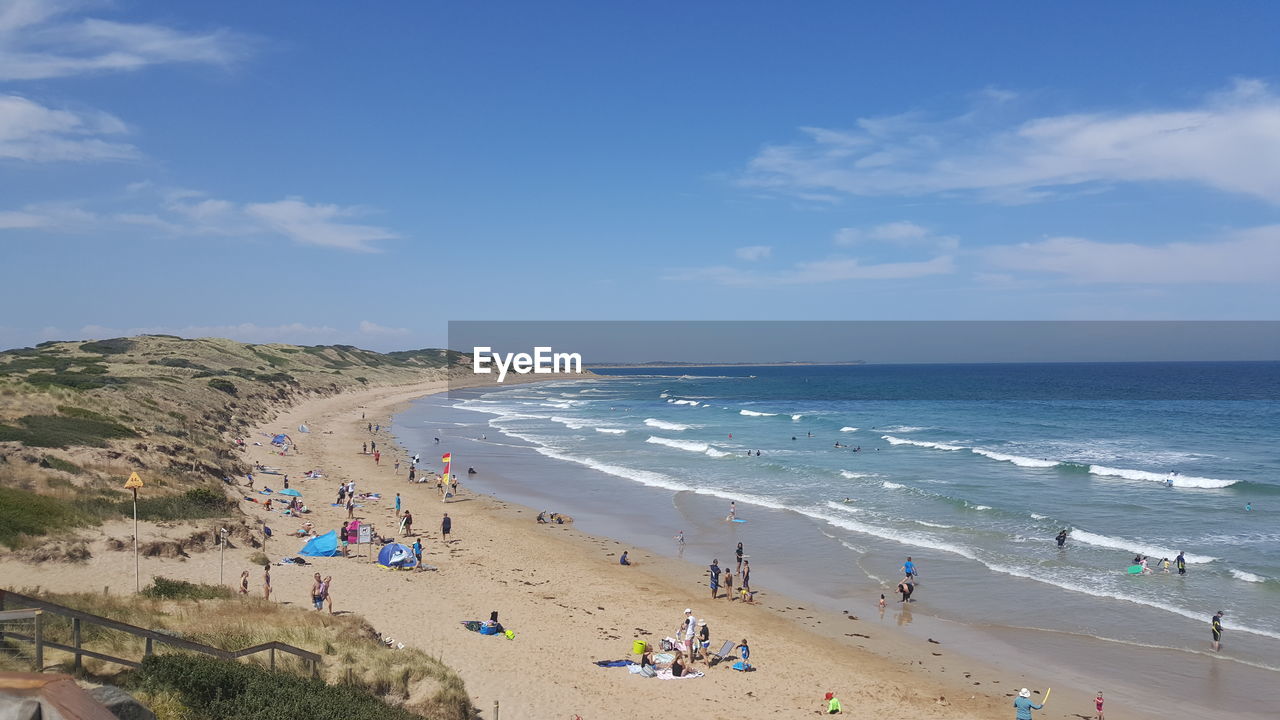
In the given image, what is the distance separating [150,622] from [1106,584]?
2232 cm

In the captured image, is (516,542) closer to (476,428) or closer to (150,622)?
(150,622)

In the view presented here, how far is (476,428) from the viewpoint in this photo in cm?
6344

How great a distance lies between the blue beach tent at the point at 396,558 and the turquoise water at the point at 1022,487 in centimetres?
1302

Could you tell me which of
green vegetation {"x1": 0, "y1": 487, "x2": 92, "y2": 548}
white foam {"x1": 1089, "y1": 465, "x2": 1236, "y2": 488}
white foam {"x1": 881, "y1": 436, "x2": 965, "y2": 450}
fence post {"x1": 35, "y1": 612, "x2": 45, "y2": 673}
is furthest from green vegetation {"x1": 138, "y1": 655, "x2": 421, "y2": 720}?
white foam {"x1": 881, "y1": 436, "x2": 965, "y2": 450}

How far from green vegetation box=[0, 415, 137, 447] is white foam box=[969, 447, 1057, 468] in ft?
136

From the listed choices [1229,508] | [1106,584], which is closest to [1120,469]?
[1229,508]

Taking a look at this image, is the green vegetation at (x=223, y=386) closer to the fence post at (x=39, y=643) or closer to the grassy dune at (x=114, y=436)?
the grassy dune at (x=114, y=436)

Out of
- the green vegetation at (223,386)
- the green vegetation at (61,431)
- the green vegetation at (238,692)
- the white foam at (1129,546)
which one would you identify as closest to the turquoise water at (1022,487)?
the white foam at (1129,546)

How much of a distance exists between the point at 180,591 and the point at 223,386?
4842cm

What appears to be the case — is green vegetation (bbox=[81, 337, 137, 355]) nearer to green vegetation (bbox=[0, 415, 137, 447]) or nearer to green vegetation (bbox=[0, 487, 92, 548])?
green vegetation (bbox=[0, 415, 137, 447])

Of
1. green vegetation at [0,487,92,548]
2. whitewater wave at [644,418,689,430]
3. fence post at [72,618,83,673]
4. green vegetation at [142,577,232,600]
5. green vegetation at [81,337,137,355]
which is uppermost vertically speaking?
green vegetation at [81,337,137,355]

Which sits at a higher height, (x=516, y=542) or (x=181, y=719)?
(x=181, y=719)

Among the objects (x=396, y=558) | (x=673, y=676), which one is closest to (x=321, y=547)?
(x=396, y=558)

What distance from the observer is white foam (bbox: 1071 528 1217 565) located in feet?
75.2
